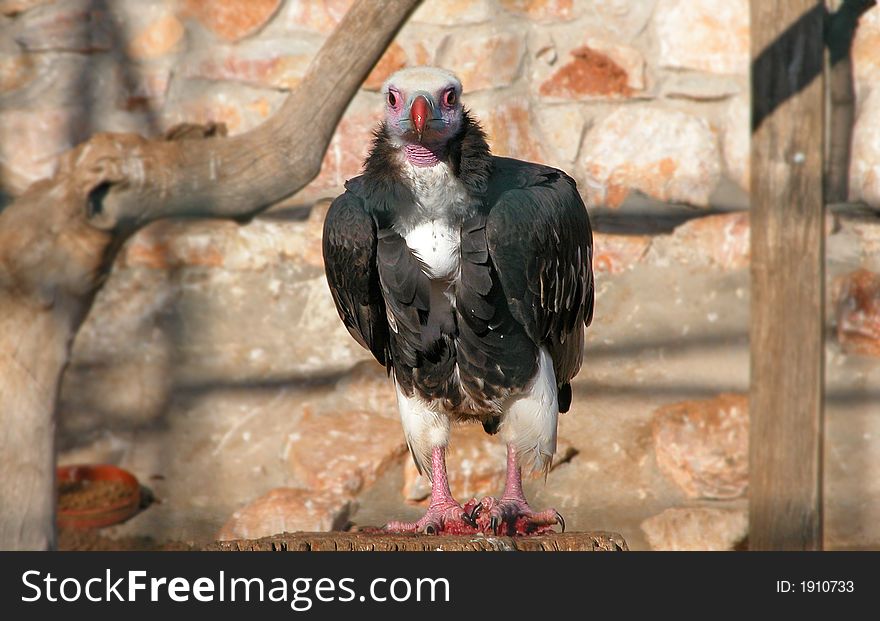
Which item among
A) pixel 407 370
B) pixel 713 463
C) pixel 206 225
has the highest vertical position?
pixel 206 225

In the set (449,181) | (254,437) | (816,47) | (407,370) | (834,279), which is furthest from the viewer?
(254,437)

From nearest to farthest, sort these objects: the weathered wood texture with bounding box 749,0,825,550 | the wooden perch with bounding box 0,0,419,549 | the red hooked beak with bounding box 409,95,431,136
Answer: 1. the red hooked beak with bounding box 409,95,431,136
2. the wooden perch with bounding box 0,0,419,549
3. the weathered wood texture with bounding box 749,0,825,550

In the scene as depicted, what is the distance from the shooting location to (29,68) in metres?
4.50

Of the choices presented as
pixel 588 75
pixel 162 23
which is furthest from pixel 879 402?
pixel 162 23

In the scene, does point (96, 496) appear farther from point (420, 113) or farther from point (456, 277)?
point (420, 113)

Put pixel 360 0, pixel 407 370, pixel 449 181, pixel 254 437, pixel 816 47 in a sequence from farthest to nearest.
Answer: pixel 254 437
pixel 816 47
pixel 360 0
pixel 407 370
pixel 449 181

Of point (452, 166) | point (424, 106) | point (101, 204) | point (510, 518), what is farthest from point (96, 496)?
point (424, 106)

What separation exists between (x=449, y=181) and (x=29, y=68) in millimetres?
2318

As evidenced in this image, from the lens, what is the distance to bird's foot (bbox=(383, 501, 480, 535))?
2986mm

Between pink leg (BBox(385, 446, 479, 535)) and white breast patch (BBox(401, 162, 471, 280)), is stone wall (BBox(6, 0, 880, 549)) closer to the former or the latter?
pink leg (BBox(385, 446, 479, 535))

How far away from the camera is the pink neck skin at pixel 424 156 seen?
2875 millimetres

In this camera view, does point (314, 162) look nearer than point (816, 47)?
Yes

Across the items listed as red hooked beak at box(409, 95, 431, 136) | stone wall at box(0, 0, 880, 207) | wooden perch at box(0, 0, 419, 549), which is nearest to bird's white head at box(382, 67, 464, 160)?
red hooked beak at box(409, 95, 431, 136)

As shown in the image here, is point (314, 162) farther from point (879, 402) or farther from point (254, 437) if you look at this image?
point (879, 402)
